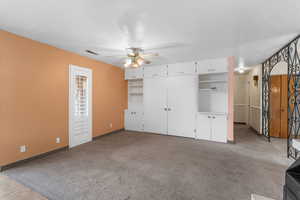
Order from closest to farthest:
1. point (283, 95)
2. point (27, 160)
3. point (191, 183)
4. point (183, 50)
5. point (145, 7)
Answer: point (145, 7), point (191, 183), point (27, 160), point (183, 50), point (283, 95)

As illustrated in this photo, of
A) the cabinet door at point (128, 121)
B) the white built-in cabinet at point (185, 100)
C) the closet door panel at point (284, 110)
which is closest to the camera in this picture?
the white built-in cabinet at point (185, 100)

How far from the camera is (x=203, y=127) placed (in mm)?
4562

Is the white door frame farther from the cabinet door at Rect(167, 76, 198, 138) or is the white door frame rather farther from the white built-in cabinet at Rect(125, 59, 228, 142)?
the cabinet door at Rect(167, 76, 198, 138)

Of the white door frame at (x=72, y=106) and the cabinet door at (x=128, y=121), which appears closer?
the white door frame at (x=72, y=106)

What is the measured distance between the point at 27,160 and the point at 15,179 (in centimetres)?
69

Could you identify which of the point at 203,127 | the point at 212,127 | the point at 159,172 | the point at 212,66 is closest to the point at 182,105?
the point at 203,127

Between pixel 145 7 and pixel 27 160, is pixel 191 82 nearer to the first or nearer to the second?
pixel 145 7

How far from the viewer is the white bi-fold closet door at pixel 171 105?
4.77 meters

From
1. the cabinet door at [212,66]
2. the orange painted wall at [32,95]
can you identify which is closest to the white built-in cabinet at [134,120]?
the orange painted wall at [32,95]

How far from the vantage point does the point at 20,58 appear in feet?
9.37

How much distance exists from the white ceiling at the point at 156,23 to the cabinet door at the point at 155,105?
194cm

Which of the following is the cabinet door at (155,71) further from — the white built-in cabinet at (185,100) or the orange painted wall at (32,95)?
the orange painted wall at (32,95)

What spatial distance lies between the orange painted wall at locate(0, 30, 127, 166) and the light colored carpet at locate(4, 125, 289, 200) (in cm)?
43

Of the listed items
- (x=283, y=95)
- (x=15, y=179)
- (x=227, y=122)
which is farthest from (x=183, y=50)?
(x=15, y=179)
